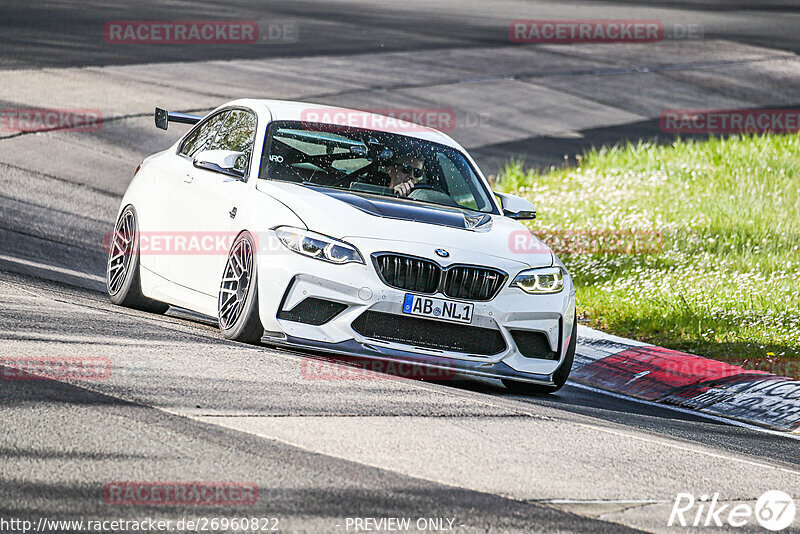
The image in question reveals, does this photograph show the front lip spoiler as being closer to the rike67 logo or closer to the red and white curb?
the red and white curb

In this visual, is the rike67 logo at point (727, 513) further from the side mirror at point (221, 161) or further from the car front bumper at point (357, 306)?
the side mirror at point (221, 161)

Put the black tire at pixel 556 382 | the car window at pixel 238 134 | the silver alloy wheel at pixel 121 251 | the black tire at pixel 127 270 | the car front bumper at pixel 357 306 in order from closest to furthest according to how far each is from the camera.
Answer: the car front bumper at pixel 357 306 < the black tire at pixel 556 382 < the car window at pixel 238 134 < the black tire at pixel 127 270 < the silver alloy wheel at pixel 121 251

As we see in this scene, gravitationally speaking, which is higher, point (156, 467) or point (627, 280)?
point (156, 467)

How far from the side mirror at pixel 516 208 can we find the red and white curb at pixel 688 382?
1.45 metres

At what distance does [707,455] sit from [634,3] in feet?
131

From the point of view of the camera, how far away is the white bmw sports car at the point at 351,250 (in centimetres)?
749

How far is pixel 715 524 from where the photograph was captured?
5262 mm

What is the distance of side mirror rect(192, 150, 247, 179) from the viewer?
8477mm

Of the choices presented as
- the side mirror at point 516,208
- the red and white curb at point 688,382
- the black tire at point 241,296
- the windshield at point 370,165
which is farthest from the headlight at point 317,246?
the red and white curb at point 688,382

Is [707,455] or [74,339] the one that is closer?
[707,455]

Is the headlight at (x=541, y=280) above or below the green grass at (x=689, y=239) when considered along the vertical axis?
above

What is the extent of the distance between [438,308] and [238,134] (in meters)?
2.44

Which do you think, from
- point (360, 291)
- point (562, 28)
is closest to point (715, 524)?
point (360, 291)

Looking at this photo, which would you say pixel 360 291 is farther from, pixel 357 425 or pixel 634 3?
pixel 634 3
